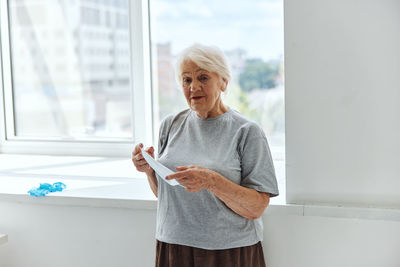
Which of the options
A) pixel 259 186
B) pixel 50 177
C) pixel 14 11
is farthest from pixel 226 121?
pixel 14 11

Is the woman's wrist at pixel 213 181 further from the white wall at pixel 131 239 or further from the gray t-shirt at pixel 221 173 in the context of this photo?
the white wall at pixel 131 239

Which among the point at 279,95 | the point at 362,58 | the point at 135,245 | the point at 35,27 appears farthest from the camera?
the point at 35,27

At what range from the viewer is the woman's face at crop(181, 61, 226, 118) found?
149 cm

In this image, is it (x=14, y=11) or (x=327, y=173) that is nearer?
(x=327, y=173)

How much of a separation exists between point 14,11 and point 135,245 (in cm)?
153

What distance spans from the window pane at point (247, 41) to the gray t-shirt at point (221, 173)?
63 centimetres

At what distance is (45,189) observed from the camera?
1988 mm

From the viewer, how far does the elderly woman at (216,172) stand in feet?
4.77

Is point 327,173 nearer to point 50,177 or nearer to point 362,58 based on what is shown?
point 362,58

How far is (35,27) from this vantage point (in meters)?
2.54

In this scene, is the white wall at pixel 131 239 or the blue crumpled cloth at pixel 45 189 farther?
the blue crumpled cloth at pixel 45 189

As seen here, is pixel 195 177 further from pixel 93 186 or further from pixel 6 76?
pixel 6 76

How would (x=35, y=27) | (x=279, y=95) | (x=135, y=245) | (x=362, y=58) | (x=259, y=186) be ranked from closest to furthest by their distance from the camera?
(x=259, y=186)
(x=362, y=58)
(x=135, y=245)
(x=279, y=95)
(x=35, y=27)

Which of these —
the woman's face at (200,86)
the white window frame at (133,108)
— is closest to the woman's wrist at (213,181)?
the woman's face at (200,86)
